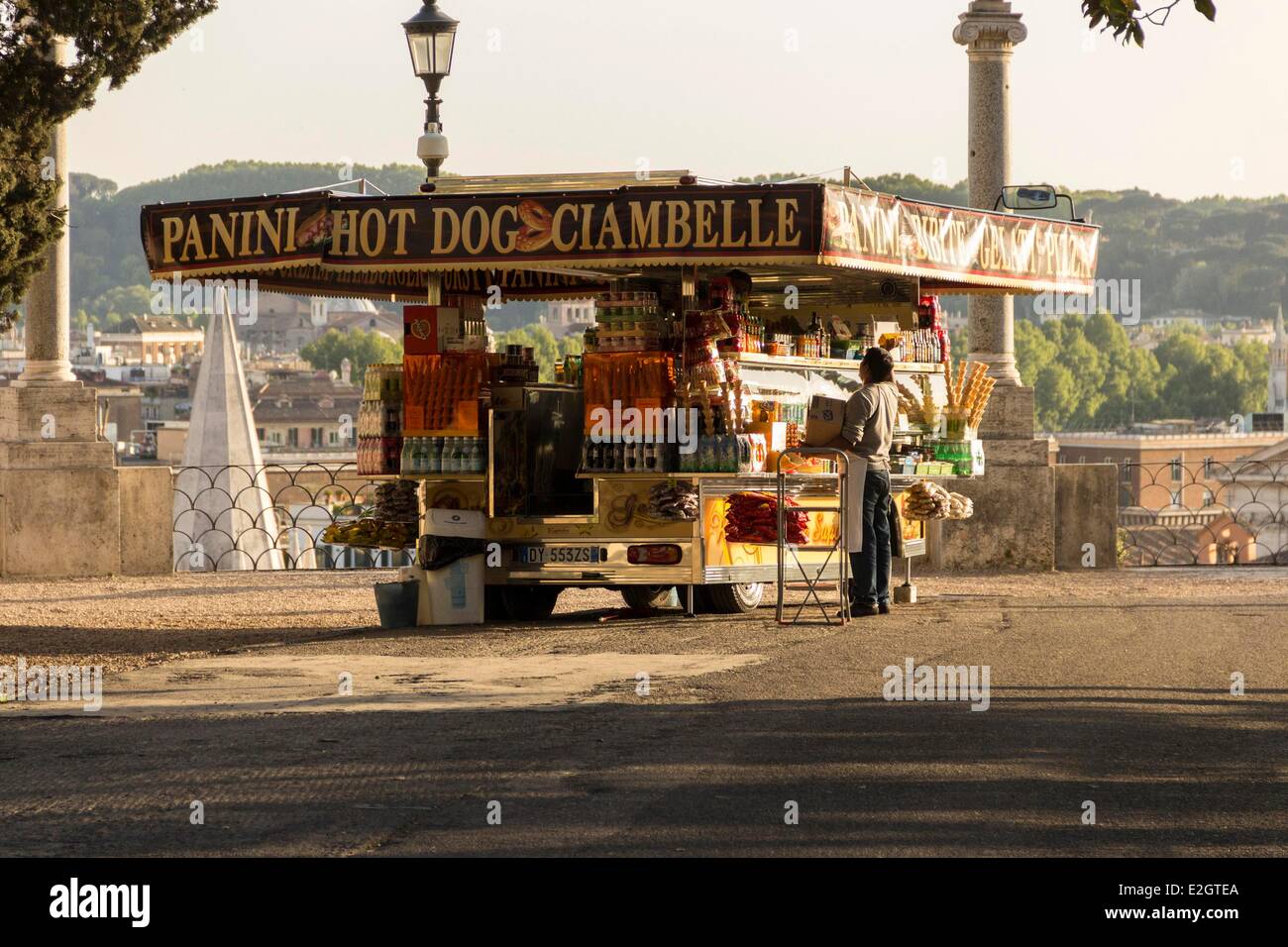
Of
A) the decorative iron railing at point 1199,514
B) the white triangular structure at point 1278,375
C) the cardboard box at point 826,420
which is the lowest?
the decorative iron railing at point 1199,514

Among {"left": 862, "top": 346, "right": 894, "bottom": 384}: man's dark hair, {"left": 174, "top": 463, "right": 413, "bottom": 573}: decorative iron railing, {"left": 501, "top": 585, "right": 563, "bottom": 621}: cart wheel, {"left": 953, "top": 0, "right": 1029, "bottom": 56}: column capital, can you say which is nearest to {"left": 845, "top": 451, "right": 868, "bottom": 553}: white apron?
{"left": 862, "top": 346, "right": 894, "bottom": 384}: man's dark hair

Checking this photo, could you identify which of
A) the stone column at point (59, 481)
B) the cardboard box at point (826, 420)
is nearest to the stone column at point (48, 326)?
the stone column at point (59, 481)

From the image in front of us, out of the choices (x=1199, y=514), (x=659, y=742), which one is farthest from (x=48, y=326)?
(x=1199, y=514)

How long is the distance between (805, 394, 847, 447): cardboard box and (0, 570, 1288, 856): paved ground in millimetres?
1293

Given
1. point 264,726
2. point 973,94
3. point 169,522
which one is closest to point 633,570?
point 264,726

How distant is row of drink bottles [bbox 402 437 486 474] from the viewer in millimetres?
13945

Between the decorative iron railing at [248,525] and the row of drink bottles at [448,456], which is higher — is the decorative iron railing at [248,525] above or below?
below

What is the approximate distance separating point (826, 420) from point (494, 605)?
9.18 ft

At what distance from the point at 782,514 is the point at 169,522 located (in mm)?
8087

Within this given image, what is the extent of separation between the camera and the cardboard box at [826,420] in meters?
13.8

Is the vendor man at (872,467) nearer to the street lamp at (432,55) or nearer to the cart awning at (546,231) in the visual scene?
the cart awning at (546,231)

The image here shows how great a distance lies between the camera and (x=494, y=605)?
14734 mm
